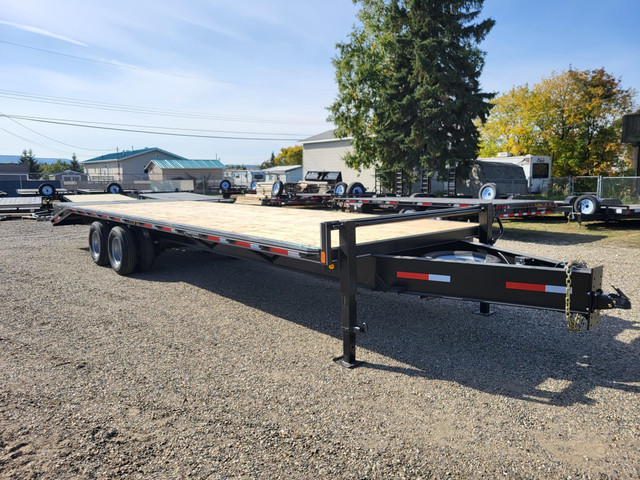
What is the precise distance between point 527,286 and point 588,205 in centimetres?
1120

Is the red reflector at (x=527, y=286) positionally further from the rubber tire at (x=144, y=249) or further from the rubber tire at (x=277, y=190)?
the rubber tire at (x=277, y=190)

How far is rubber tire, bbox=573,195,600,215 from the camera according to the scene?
1273 centimetres

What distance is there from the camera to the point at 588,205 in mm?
12867

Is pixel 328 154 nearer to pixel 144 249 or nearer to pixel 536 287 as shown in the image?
pixel 144 249

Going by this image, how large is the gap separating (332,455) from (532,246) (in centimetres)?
937

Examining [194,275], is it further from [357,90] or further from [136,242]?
[357,90]

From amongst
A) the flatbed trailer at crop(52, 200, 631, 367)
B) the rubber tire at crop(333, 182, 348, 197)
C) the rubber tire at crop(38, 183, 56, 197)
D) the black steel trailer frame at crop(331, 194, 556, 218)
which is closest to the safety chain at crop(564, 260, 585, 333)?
the flatbed trailer at crop(52, 200, 631, 367)

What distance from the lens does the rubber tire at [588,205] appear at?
12734 millimetres

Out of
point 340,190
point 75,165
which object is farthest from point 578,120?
point 75,165

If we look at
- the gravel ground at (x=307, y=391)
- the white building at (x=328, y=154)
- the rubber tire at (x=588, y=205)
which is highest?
the white building at (x=328, y=154)

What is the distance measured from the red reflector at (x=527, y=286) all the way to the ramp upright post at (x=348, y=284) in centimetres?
126

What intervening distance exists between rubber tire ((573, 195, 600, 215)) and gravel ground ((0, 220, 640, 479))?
7383 millimetres

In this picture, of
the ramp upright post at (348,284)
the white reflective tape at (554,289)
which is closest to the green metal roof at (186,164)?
the ramp upright post at (348,284)

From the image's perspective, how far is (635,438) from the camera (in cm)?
301
